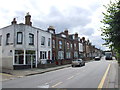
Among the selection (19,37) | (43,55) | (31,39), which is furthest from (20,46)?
(43,55)

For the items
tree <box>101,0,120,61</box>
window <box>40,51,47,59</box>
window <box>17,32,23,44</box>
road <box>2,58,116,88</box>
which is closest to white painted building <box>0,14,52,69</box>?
window <box>17,32,23,44</box>

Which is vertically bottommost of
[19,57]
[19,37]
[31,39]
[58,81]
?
[58,81]

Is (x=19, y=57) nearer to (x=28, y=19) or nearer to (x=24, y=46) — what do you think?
(x=24, y=46)

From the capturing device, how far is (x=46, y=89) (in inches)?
392

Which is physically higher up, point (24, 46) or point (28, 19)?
point (28, 19)

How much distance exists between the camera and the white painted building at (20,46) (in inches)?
1026

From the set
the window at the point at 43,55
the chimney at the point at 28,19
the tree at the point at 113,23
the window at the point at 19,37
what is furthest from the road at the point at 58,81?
the chimney at the point at 28,19

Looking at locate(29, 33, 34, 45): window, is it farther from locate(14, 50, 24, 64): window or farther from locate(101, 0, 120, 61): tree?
locate(101, 0, 120, 61): tree

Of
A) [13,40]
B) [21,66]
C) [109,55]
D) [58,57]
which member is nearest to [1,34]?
[13,40]

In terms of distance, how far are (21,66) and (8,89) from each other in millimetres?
15568

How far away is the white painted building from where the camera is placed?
26.1m

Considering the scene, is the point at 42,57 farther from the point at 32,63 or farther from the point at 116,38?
the point at 116,38

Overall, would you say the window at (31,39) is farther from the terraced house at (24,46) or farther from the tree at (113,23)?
the tree at (113,23)

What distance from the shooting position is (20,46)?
26109mm
